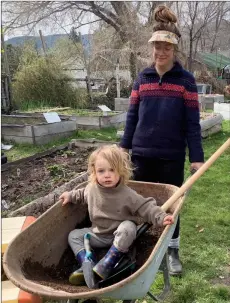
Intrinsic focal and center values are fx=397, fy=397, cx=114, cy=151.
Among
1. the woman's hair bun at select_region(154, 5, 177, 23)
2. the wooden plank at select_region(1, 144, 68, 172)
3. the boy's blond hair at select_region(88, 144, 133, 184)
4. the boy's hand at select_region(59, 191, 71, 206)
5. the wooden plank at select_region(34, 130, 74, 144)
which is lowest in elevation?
the wooden plank at select_region(1, 144, 68, 172)

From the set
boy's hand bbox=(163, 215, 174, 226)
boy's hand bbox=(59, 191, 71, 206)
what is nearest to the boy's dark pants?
boy's hand bbox=(59, 191, 71, 206)

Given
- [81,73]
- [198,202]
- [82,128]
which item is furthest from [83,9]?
[198,202]

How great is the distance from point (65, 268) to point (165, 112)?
1.14 metres

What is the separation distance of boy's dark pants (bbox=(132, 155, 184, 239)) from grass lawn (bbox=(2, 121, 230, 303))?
73 centimetres

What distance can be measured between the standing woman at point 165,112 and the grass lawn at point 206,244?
738mm

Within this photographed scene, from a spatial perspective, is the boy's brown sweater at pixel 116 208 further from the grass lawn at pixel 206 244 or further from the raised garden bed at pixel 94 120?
the raised garden bed at pixel 94 120

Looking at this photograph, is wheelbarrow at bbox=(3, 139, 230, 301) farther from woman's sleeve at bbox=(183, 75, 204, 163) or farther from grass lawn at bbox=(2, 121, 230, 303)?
grass lawn at bbox=(2, 121, 230, 303)

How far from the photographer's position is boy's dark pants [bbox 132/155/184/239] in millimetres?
2719

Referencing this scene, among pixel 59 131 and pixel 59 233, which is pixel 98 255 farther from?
pixel 59 131

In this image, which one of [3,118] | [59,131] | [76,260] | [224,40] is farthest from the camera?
[224,40]

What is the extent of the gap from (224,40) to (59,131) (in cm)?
1763

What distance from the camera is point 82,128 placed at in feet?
26.9

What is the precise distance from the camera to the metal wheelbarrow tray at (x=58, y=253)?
157cm

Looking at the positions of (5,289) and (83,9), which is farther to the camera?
(83,9)
